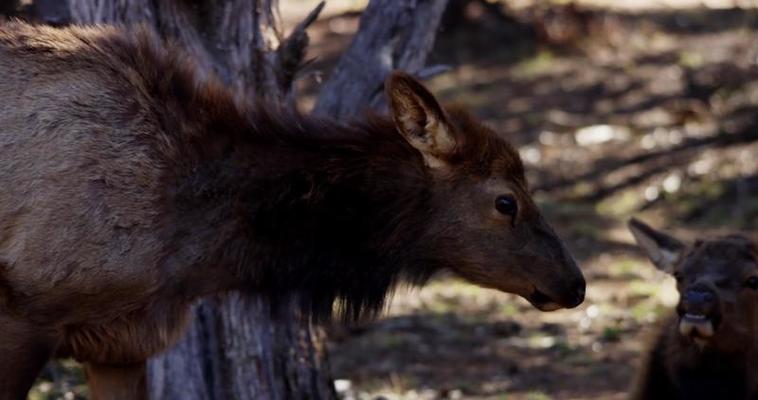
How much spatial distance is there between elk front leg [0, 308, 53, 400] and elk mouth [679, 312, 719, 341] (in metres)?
3.57

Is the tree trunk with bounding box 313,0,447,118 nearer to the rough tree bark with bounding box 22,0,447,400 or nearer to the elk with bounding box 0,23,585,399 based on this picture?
the rough tree bark with bounding box 22,0,447,400

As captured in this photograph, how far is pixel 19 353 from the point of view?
6.28 m

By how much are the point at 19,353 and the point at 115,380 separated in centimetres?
88

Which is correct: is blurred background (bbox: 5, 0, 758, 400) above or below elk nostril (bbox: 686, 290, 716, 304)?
above

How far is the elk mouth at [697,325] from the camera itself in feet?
25.9

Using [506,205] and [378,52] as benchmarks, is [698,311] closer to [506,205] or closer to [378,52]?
[506,205]

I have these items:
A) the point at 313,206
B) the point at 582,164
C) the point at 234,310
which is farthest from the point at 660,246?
the point at 582,164

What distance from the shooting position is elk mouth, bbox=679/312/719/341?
7895mm

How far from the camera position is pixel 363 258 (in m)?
6.86

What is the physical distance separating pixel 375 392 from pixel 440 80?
10.2 m

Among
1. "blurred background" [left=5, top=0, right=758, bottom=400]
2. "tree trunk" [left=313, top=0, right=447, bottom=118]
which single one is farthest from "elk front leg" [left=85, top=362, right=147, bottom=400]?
"tree trunk" [left=313, top=0, right=447, bottom=118]

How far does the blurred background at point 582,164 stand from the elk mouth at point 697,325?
5.29ft

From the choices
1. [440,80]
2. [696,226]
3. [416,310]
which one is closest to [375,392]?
[416,310]

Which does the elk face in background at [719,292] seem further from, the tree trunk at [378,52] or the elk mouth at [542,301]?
the tree trunk at [378,52]
